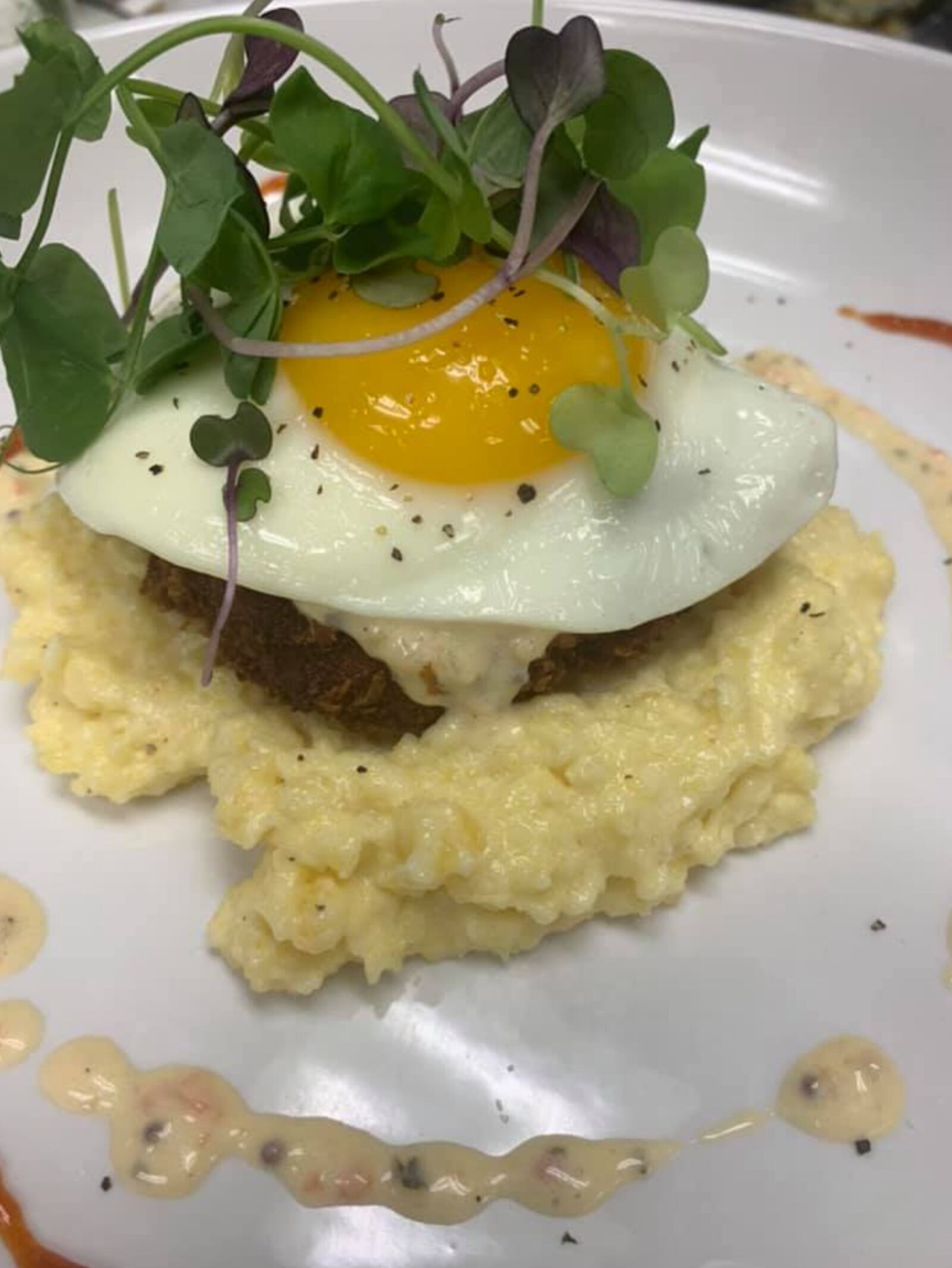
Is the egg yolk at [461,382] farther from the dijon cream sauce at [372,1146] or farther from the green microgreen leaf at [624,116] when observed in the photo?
the dijon cream sauce at [372,1146]

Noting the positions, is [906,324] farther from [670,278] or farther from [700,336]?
[670,278]

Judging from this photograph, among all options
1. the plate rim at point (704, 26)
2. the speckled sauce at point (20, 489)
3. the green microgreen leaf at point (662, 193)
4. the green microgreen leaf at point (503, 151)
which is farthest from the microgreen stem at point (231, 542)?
the plate rim at point (704, 26)

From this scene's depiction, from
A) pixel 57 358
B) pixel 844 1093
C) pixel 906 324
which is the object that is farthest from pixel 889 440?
pixel 57 358

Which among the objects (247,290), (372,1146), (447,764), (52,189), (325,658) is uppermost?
(52,189)

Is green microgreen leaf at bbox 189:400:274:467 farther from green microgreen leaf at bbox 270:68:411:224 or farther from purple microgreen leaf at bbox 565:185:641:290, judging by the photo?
purple microgreen leaf at bbox 565:185:641:290

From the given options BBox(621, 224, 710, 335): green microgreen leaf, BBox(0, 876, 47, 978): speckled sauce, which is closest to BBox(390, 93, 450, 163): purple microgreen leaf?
BBox(621, 224, 710, 335): green microgreen leaf

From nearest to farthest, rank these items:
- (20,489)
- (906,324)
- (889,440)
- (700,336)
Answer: (700,336) < (20,489) < (889,440) < (906,324)

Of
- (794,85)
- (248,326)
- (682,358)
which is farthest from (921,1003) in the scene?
(794,85)
